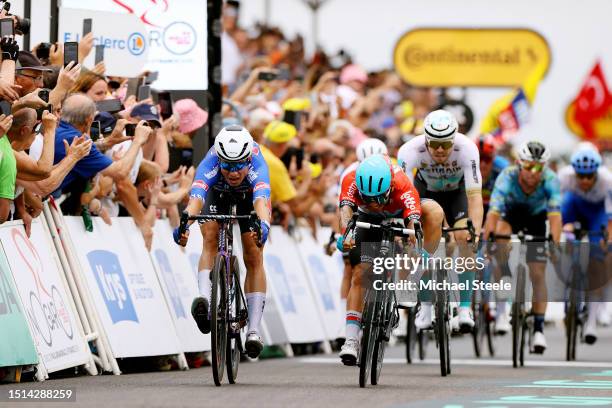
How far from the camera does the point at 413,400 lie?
12.8m

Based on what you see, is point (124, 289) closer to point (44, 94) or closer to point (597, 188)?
point (44, 94)

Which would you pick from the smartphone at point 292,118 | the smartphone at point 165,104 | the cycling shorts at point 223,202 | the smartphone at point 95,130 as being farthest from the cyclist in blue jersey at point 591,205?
the smartphone at point 95,130

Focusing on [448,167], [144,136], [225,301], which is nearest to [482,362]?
[448,167]

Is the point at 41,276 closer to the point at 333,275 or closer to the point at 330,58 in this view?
the point at 333,275

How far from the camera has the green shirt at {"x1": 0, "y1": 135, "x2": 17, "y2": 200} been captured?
13.2 metres

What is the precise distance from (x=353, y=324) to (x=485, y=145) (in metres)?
6.00

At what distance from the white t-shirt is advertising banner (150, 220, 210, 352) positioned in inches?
224

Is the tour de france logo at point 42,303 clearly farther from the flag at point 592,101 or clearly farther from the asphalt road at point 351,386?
the flag at point 592,101

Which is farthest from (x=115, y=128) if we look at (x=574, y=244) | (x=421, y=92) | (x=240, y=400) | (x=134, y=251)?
(x=421, y=92)

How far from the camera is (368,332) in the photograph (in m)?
13.7

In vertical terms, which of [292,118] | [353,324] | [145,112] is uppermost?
[145,112]

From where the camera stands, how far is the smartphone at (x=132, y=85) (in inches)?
693

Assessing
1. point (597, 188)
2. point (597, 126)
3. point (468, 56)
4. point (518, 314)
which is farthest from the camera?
point (597, 126)

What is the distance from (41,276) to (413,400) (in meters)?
3.52
